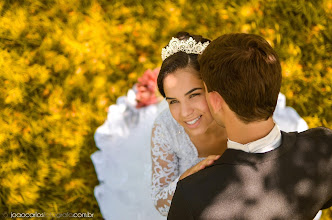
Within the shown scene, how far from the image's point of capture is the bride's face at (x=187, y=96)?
2893 millimetres

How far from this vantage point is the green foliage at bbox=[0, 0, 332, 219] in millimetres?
4508

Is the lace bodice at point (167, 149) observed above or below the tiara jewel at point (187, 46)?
below

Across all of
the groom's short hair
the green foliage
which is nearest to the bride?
the green foliage

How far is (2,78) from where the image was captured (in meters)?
4.91

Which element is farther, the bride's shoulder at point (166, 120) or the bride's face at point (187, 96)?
the bride's shoulder at point (166, 120)

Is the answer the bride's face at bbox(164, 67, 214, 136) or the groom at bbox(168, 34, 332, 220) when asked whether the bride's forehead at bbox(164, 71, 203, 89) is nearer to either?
the bride's face at bbox(164, 67, 214, 136)

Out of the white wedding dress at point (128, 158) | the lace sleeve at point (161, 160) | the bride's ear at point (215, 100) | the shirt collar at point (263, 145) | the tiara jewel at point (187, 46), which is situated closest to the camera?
the shirt collar at point (263, 145)

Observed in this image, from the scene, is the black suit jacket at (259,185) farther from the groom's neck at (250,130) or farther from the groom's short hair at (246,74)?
the groom's short hair at (246,74)

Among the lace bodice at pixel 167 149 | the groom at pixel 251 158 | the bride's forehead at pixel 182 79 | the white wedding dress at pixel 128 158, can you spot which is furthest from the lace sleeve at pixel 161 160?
the groom at pixel 251 158

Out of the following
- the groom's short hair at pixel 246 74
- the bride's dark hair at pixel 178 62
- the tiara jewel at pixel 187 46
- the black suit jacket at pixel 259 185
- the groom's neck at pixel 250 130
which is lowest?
the black suit jacket at pixel 259 185

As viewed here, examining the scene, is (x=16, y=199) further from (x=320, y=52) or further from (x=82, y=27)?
(x=320, y=52)

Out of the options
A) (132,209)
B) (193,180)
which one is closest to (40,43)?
(132,209)

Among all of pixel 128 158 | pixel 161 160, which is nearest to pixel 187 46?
pixel 161 160

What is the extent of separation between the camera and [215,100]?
236 cm
